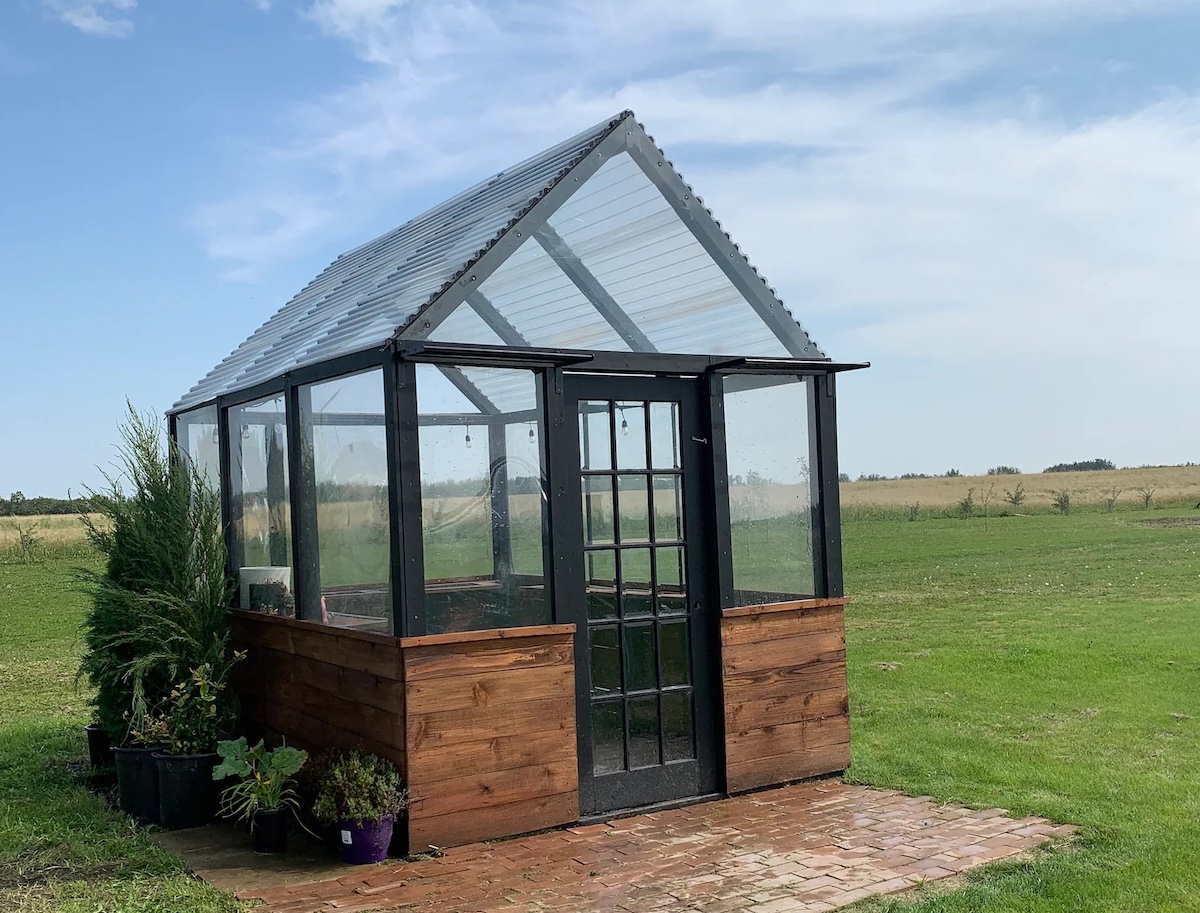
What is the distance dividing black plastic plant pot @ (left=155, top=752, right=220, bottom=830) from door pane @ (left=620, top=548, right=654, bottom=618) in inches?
87.5

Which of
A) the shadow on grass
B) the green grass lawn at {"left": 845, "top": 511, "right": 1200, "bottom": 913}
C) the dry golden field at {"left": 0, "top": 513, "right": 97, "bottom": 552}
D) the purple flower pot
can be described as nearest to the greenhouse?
the purple flower pot

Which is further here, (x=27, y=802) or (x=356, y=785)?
(x=27, y=802)

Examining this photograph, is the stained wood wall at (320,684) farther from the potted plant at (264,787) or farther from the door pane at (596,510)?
the door pane at (596,510)

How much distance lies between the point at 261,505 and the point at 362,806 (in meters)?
2.29

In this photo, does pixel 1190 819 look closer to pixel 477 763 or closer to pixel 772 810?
pixel 772 810

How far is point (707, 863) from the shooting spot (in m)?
4.80

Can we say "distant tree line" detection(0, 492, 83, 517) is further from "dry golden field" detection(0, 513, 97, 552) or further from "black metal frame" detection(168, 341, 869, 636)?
"black metal frame" detection(168, 341, 869, 636)

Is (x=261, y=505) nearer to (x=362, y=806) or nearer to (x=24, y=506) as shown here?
(x=362, y=806)

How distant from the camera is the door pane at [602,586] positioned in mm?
5668

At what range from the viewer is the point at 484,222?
6008mm

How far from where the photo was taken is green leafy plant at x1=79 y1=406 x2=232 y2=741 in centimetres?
621

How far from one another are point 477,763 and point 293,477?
180 centimetres

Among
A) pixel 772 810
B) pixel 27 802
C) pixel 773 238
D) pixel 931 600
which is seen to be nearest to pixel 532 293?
pixel 773 238

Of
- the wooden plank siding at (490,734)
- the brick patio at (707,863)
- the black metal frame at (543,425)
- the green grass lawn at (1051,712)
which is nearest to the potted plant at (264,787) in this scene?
the brick patio at (707,863)
